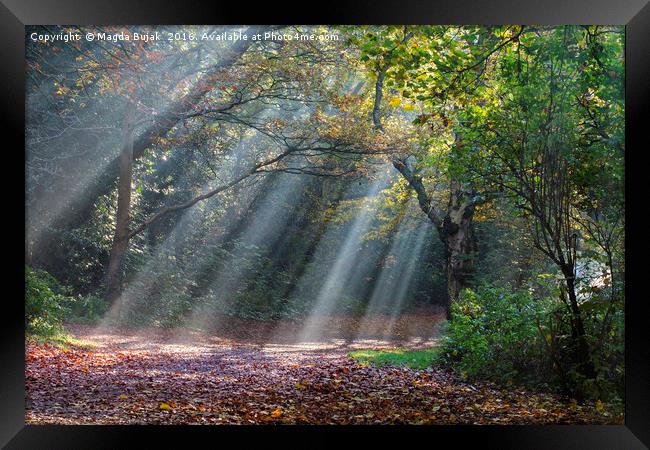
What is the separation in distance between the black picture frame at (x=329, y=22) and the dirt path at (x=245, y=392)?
0.13 meters

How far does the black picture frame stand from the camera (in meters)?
3.60

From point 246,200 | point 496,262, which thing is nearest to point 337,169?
point 246,200

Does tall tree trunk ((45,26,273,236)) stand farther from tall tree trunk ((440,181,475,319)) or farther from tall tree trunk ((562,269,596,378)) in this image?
tall tree trunk ((562,269,596,378))

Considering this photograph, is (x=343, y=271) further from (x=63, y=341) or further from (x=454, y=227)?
(x=63, y=341)

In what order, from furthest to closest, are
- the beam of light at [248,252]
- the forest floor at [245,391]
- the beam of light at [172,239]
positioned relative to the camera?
the beam of light at [248,252], the beam of light at [172,239], the forest floor at [245,391]

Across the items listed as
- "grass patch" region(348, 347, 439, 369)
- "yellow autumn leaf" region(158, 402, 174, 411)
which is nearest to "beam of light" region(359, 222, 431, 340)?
"grass patch" region(348, 347, 439, 369)

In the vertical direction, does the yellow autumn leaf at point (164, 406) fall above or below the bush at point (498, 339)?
below

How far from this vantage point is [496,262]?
5.27 meters

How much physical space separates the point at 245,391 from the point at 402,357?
5.16ft

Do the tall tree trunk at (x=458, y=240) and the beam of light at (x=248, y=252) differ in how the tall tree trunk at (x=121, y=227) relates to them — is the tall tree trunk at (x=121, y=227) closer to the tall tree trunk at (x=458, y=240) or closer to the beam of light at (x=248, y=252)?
the beam of light at (x=248, y=252)

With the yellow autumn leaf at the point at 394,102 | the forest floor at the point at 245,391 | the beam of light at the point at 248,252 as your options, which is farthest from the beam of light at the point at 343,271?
the forest floor at the point at 245,391

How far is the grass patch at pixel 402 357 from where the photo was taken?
4695mm

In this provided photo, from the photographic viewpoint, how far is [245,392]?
421 cm

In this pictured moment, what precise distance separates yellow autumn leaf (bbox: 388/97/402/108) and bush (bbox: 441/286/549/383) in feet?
6.66
